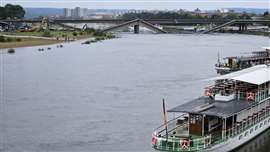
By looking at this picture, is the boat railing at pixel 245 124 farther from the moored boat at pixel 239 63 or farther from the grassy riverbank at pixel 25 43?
the grassy riverbank at pixel 25 43

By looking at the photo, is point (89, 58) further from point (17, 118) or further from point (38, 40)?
point (17, 118)

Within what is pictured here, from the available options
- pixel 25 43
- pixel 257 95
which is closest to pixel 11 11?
pixel 25 43

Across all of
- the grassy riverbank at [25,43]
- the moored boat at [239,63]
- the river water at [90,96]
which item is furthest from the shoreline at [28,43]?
the moored boat at [239,63]

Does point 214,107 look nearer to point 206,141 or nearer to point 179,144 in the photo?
point 206,141

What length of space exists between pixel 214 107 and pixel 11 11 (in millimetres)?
81177

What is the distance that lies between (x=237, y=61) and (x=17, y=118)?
14813mm

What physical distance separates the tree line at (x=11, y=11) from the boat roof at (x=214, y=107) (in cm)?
7662

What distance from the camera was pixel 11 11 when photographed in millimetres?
92812

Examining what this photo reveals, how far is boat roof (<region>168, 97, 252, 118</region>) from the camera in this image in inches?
592

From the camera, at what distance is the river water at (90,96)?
56.5 ft

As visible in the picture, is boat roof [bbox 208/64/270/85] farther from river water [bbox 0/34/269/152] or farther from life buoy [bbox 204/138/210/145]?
life buoy [bbox 204/138/210/145]

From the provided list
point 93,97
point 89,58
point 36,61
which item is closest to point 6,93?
point 93,97

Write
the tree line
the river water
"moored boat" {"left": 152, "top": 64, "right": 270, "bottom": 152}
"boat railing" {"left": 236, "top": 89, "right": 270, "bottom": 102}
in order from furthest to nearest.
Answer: the tree line, the river water, "boat railing" {"left": 236, "top": 89, "right": 270, "bottom": 102}, "moored boat" {"left": 152, "top": 64, "right": 270, "bottom": 152}

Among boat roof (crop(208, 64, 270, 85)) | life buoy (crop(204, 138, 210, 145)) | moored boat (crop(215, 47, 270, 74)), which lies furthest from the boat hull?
moored boat (crop(215, 47, 270, 74))
